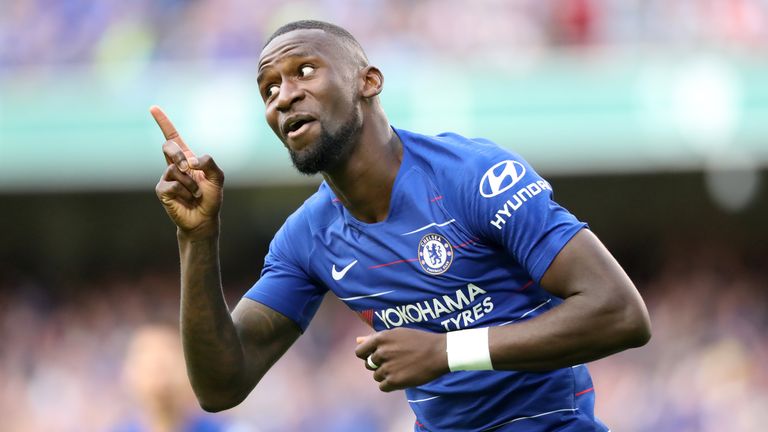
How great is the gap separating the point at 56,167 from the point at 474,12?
437 cm

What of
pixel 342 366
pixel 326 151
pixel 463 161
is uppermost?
pixel 326 151

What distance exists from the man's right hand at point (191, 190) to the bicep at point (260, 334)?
1.45 ft

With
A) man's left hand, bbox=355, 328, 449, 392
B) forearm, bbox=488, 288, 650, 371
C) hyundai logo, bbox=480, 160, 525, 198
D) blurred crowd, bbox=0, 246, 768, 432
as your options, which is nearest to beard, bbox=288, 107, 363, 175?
hyundai logo, bbox=480, 160, 525, 198

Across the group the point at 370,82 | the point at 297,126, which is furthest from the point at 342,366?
the point at 297,126

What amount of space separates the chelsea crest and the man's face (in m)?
0.42

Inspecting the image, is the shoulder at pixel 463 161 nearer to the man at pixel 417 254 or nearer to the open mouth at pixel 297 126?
the man at pixel 417 254

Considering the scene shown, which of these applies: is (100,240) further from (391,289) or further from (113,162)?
(391,289)

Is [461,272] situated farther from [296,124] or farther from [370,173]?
[296,124]

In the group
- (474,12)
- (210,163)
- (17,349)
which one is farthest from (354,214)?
(17,349)

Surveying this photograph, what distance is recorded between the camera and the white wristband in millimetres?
3512

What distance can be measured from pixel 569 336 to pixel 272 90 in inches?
52.6

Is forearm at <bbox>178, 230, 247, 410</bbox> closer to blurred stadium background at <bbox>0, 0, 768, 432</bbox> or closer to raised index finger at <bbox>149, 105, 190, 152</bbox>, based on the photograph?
raised index finger at <bbox>149, 105, 190, 152</bbox>

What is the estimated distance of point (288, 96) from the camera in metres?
3.89

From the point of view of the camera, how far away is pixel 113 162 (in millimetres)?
11312
